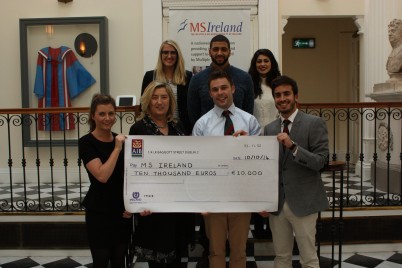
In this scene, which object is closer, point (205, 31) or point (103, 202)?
point (103, 202)

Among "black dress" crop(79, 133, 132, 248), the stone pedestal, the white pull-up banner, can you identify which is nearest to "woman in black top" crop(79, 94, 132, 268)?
"black dress" crop(79, 133, 132, 248)

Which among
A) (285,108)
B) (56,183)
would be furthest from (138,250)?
(56,183)

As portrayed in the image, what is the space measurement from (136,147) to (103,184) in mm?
281

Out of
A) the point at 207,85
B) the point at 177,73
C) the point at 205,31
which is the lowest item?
the point at 207,85

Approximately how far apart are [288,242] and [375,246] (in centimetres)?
199

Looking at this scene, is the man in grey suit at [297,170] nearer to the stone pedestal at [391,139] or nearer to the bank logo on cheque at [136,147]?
the bank logo on cheque at [136,147]

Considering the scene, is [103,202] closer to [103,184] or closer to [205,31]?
[103,184]

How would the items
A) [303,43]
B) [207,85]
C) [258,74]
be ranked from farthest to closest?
[303,43]
[258,74]
[207,85]

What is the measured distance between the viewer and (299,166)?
8.61 ft

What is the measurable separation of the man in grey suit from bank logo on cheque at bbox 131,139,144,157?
77cm

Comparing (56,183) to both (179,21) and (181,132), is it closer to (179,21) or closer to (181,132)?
(179,21)

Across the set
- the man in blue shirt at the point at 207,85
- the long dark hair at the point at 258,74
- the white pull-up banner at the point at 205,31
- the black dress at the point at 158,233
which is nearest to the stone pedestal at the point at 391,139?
the white pull-up banner at the point at 205,31

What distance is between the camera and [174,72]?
11.1ft

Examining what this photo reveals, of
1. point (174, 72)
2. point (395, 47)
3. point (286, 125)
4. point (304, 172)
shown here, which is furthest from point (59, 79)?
point (304, 172)
